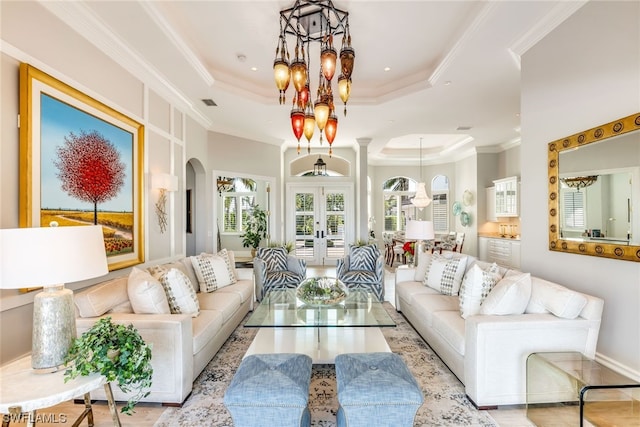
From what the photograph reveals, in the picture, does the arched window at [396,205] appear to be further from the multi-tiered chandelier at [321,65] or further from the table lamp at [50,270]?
the table lamp at [50,270]

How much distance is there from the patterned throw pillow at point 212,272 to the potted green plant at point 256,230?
313 centimetres

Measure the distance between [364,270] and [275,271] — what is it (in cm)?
147

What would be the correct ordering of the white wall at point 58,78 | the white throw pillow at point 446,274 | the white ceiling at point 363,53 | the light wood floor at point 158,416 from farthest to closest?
1. the white throw pillow at point 446,274
2. the white ceiling at point 363,53
3. the white wall at point 58,78
4. the light wood floor at point 158,416

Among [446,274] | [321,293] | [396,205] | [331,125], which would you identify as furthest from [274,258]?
[396,205]

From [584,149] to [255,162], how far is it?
5905 mm

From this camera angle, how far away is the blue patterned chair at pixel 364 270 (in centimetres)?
491

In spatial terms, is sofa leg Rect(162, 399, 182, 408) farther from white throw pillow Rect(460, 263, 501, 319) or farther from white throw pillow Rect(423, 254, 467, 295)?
white throw pillow Rect(423, 254, 467, 295)

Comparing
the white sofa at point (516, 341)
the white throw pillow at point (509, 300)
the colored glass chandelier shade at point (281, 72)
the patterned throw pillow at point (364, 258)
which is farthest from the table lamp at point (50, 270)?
the patterned throw pillow at point (364, 258)

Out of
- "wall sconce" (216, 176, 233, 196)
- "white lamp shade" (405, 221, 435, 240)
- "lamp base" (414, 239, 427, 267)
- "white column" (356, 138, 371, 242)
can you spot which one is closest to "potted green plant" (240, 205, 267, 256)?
"wall sconce" (216, 176, 233, 196)

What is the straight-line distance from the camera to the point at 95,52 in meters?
3.03

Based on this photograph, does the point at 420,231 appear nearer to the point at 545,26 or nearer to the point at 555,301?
the point at 555,301

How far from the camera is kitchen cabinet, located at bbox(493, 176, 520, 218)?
281 inches

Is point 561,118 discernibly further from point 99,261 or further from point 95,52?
point 95,52

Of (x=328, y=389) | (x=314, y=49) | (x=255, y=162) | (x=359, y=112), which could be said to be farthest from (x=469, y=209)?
(x=328, y=389)
